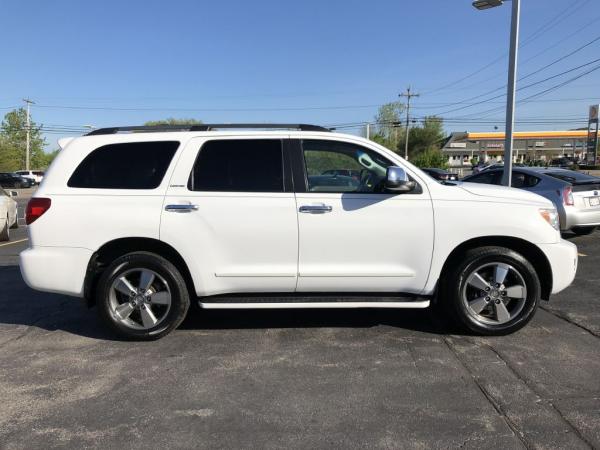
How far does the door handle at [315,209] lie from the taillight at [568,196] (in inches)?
257

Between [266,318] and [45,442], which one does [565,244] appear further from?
[45,442]

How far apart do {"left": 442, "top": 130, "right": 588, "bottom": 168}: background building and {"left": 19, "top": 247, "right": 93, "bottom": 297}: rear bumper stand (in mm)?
80974

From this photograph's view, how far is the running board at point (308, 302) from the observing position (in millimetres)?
4438

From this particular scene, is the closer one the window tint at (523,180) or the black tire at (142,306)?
the black tire at (142,306)

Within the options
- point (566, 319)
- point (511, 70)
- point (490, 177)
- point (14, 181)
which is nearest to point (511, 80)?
point (511, 70)

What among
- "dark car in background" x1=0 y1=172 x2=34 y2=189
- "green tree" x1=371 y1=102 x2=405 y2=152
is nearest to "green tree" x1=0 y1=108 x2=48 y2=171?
"dark car in background" x1=0 y1=172 x2=34 y2=189

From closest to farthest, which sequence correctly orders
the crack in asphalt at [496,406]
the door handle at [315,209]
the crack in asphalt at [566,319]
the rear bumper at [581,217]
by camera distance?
1. the crack in asphalt at [496,406]
2. the door handle at [315,209]
3. the crack in asphalt at [566,319]
4. the rear bumper at [581,217]

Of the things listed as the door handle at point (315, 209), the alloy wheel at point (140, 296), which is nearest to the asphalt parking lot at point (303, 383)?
the alloy wheel at point (140, 296)

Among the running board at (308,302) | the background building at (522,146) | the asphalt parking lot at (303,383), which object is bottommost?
the asphalt parking lot at (303,383)

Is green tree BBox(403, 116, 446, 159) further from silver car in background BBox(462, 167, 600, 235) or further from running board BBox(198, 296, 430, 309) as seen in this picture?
running board BBox(198, 296, 430, 309)

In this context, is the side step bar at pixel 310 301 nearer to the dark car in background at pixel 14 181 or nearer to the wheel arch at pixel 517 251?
the wheel arch at pixel 517 251

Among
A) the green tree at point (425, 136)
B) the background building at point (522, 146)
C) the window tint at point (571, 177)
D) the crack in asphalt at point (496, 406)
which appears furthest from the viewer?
the green tree at point (425, 136)

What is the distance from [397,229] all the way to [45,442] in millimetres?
3088

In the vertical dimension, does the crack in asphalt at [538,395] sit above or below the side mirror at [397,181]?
below
